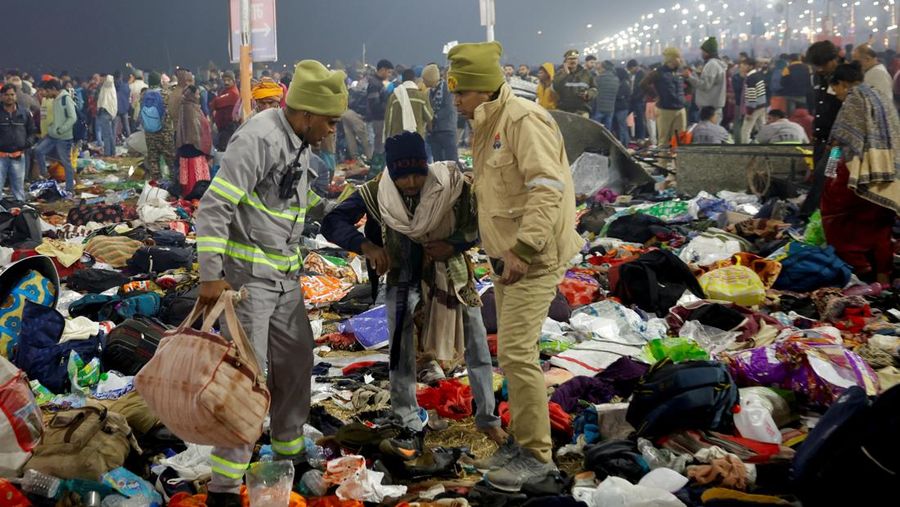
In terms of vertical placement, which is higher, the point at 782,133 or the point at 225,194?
the point at 225,194

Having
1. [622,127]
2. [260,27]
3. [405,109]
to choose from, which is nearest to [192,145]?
[260,27]

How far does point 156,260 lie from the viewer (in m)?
9.21

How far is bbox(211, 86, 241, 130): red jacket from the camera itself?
51.9 feet

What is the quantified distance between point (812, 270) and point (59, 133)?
40.7ft

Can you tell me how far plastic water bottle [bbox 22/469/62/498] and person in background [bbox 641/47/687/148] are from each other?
12.7 meters

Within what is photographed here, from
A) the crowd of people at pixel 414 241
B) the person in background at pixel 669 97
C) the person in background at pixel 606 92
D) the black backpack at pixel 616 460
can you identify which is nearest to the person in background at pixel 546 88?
the person in background at pixel 606 92

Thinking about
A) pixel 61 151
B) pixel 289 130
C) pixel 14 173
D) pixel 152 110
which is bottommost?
pixel 14 173

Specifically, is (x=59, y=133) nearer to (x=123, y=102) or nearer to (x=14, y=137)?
(x=14, y=137)

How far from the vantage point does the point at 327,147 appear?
49.0 ft

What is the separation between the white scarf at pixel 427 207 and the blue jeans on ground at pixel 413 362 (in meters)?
0.37

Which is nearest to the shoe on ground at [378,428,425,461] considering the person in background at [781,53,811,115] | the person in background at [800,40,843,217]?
the person in background at [800,40,843,217]

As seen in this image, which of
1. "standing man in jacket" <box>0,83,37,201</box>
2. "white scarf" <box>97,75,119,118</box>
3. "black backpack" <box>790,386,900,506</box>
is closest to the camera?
"black backpack" <box>790,386,900,506</box>

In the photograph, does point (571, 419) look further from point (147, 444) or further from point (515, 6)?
point (515, 6)

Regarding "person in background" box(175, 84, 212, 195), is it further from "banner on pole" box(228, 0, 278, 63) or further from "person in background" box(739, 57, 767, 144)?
"person in background" box(739, 57, 767, 144)
